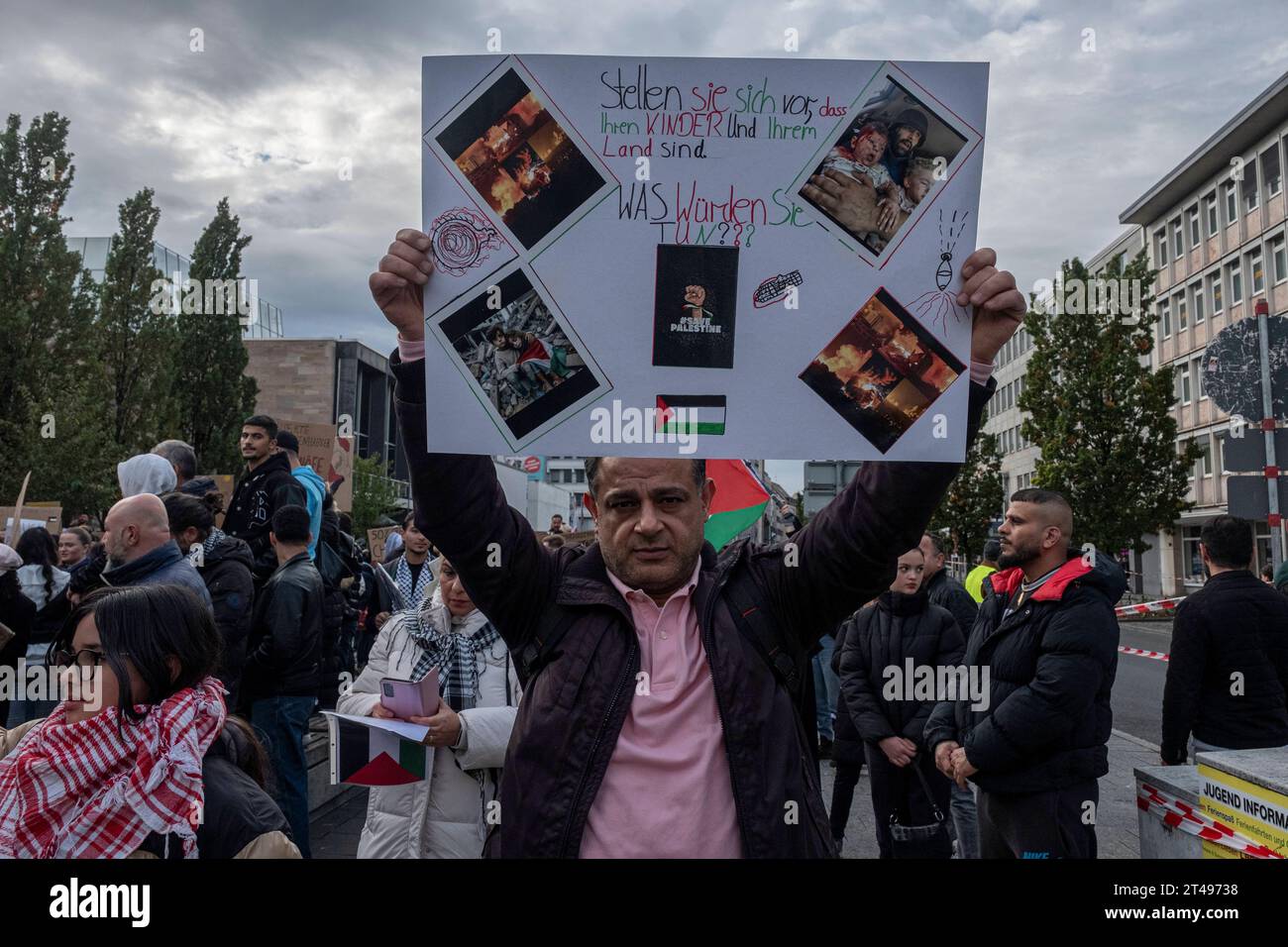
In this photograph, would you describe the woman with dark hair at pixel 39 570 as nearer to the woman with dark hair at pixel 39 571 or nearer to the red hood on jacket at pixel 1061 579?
the woman with dark hair at pixel 39 571

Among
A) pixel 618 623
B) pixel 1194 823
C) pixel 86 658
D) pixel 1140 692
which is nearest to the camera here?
pixel 618 623

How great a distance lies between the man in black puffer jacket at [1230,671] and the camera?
4992 mm

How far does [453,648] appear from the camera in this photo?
391cm

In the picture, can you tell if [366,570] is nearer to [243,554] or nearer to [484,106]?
[243,554]

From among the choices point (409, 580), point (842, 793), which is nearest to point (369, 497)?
point (409, 580)

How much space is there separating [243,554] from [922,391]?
414 cm

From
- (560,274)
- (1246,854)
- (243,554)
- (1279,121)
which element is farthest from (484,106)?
(1279,121)

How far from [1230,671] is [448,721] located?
159 inches

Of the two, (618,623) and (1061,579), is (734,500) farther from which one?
(618,623)

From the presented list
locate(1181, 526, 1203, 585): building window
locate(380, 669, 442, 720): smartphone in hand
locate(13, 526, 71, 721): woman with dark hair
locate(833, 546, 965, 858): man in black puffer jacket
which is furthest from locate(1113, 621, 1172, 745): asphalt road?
locate(1181, 526, 1203, 585): building window

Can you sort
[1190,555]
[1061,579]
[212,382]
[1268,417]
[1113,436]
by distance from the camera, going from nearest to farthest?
[1061,579], [1268,417], [212,382], [1113,436], [1190,555]

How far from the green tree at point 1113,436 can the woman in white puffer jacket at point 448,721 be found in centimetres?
3244

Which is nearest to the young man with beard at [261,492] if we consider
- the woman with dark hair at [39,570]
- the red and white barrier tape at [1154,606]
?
the woman with dark hair at [39,570]
